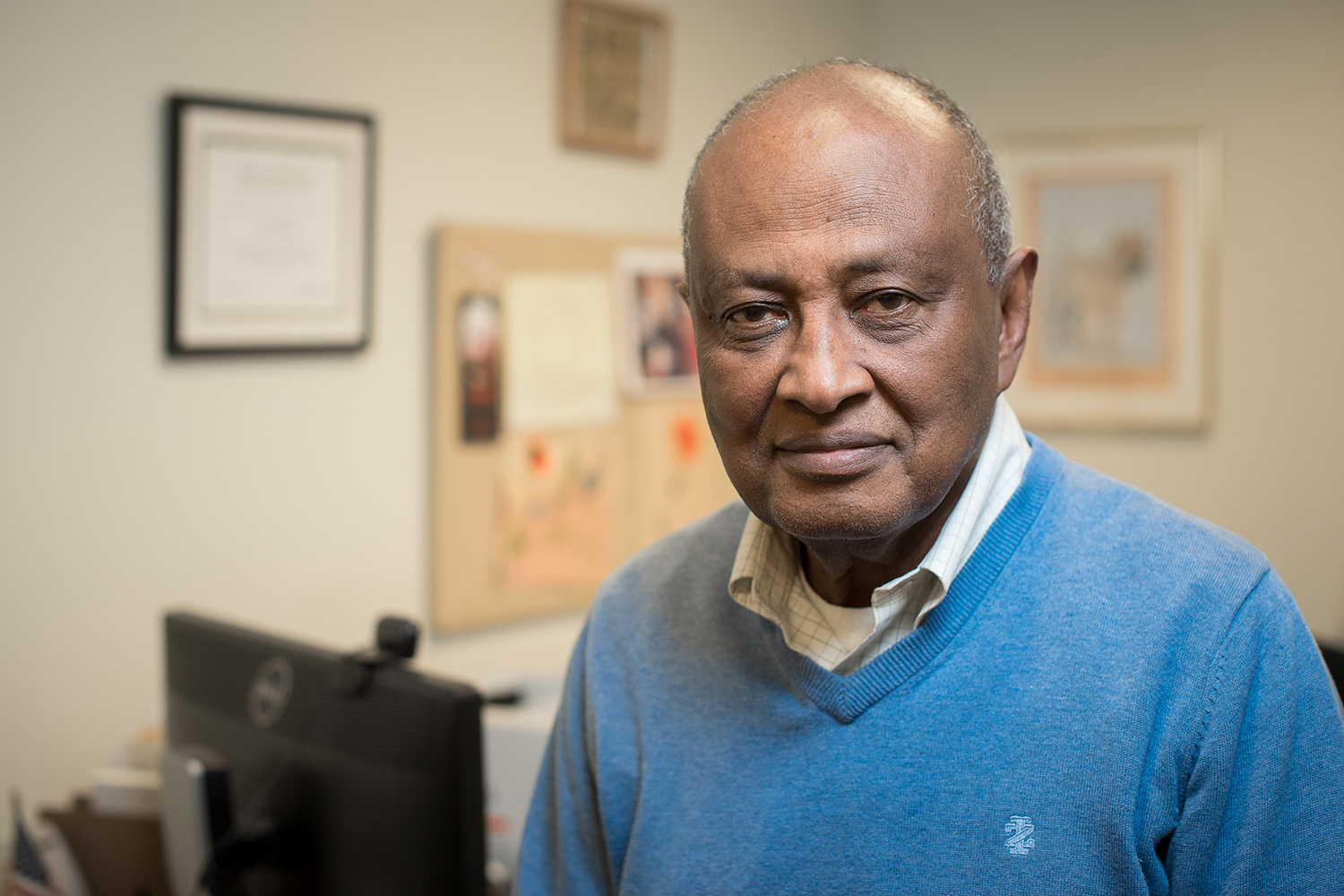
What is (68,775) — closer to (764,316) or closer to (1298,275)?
(764,316)

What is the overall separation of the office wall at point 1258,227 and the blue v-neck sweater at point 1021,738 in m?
2.26

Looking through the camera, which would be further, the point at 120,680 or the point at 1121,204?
the point at 1121,204

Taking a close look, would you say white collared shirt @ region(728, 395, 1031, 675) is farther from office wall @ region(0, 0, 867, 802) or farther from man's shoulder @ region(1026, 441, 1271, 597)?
office wall @ region(0, 0, 867, 802)

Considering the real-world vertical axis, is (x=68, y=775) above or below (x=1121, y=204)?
below

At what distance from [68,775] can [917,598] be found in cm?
169

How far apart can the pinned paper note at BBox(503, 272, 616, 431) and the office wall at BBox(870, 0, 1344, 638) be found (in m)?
1.41

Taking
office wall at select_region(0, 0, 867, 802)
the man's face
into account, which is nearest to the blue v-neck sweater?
the man's face

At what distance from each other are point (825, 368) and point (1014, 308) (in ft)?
0.73

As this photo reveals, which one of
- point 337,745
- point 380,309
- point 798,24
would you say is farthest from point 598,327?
point 337,745

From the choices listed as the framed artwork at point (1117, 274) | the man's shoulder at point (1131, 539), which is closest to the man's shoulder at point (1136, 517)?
the man's shoulder at point (1131, 539)

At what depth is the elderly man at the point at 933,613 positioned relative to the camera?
77 cm

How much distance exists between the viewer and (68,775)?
75.8 inches

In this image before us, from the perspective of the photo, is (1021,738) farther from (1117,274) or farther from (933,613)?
(1117,274)

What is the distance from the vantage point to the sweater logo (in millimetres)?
791
